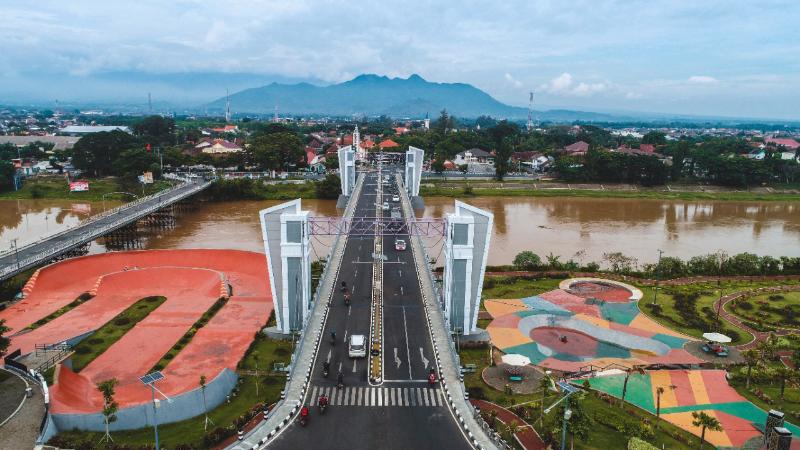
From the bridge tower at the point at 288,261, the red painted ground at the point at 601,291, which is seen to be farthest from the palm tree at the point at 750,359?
the bridge tower at the point at 288,261

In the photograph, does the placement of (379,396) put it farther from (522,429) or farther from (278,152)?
(278,152)

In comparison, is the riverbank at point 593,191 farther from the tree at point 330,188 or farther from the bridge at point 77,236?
the bridge at point 77,236

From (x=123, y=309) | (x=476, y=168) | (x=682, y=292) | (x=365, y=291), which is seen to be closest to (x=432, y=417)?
(x=365, y=291)

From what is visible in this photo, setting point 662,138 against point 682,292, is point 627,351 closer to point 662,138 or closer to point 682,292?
point 682,292

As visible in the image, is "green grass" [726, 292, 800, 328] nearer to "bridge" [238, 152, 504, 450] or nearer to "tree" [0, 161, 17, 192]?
"bridge" [238, 152, 504, 450]

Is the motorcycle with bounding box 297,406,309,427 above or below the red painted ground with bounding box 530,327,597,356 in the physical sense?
above

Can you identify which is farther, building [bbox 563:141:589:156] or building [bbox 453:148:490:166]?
building [bbox 563:141:589:156]

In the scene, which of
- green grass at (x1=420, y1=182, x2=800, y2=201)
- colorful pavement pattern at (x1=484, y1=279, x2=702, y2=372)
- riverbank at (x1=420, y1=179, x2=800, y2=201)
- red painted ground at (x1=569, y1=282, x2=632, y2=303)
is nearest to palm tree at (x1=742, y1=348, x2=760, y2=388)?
colorful pavement pattern at (x1=484, y1=279, x2=702, y2=372)

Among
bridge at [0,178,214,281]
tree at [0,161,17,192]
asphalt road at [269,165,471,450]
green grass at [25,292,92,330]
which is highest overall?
tree at [0,161,17,192]
